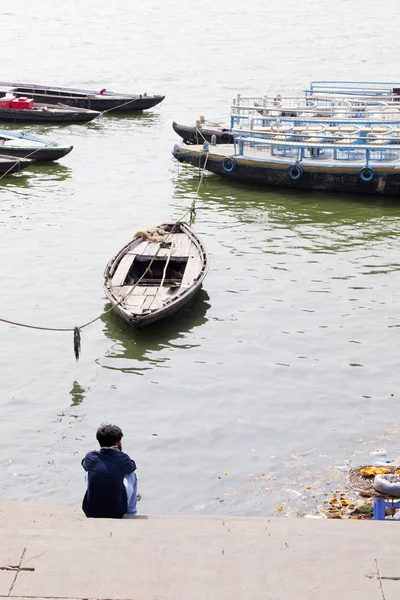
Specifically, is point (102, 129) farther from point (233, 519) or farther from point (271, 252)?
point (233, 519)

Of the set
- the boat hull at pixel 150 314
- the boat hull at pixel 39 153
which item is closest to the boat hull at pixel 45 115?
the boat hull at pixel 39 153

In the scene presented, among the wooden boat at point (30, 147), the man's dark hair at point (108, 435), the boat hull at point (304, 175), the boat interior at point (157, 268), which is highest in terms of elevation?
the man's dark hair at point (108, 435)

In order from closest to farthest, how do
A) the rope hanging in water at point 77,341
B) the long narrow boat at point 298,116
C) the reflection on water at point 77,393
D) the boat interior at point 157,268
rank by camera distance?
1. the reflection on water at point 77,393
2. the rope hanging in water at point 77,341
3. the boat interior at point 157,268
4. the long narrow boat at point 298,116

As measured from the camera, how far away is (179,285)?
52.3 ft

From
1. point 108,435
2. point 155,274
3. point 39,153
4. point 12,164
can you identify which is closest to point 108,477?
point 108,435

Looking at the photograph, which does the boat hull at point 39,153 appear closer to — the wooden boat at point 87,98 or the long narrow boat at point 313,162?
the long narrow boat at point 313,162

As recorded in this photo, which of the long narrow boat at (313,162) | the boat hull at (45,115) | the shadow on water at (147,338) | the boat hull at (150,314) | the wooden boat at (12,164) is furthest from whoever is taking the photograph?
the boat hull at (45,115)

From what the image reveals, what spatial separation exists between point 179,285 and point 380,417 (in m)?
4.62

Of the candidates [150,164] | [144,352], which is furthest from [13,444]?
[150,164]

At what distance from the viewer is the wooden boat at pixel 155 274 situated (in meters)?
15.0

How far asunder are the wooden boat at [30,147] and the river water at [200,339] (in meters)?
0.50

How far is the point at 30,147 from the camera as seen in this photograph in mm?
25828

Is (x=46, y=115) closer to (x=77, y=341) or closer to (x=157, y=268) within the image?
Result: (x=157, y=268)

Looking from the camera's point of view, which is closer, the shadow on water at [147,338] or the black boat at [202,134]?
the shadow on water at [147,338]
